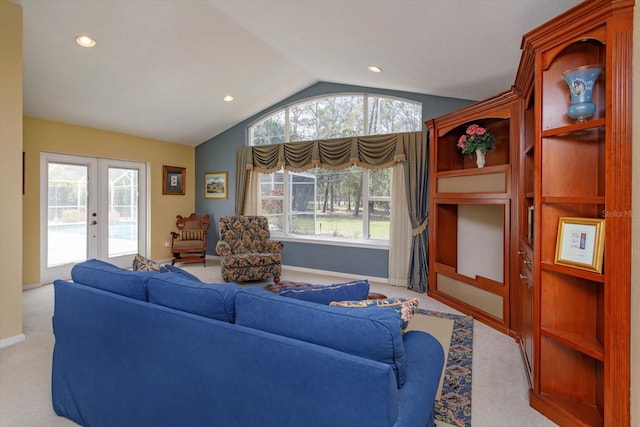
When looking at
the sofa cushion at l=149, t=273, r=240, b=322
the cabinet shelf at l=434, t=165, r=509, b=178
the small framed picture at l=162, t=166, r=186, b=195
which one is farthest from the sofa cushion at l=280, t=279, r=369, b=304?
the small framed picture at l=162, t=166, r=186, b=195

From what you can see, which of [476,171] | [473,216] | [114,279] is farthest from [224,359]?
[473,216]

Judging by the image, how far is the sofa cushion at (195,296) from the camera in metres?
1.42

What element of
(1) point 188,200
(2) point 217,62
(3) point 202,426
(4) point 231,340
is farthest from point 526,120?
(1) point 188,200

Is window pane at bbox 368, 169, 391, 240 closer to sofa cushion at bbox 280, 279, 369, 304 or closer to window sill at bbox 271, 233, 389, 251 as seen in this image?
window sill at bbox 271, 233, 389, 251

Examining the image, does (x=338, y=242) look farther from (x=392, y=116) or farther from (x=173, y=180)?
(x=173, y=180)

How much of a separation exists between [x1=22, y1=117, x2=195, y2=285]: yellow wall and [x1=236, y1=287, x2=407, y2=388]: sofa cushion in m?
4.76

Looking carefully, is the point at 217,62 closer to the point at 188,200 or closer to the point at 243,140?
the point at 243,140

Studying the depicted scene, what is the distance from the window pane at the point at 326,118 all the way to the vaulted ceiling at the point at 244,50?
454 millimetres

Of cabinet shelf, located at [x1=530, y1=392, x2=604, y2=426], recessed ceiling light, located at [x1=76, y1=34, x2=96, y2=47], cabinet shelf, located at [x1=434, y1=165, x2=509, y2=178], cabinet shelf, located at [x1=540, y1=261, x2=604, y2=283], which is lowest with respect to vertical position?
cabinet shelf, located at [x1=530, y1=392, x2=604, y2=426]

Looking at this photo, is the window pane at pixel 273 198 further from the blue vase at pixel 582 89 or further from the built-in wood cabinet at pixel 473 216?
the blue vase at pixel 582 89

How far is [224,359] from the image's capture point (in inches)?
51.0

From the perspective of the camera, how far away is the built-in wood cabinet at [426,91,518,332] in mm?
3156

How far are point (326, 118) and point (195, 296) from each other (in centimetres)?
445

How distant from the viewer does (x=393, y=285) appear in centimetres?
478
